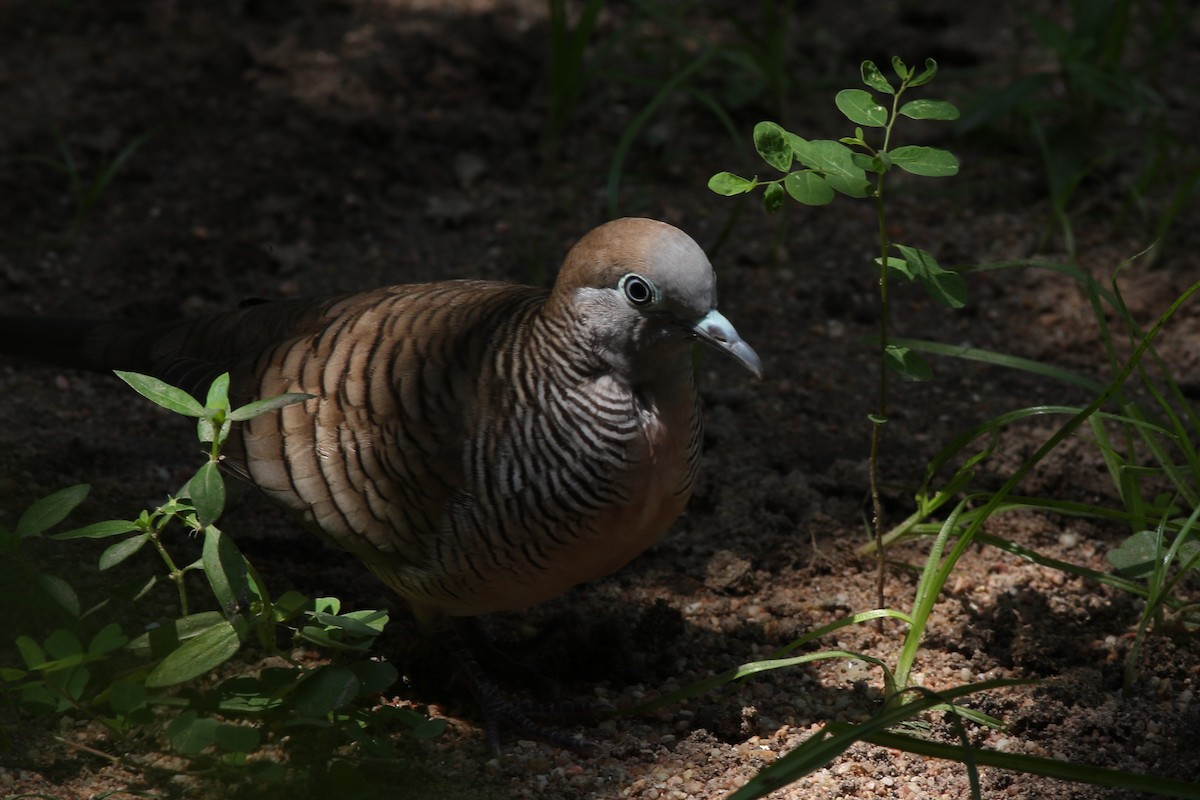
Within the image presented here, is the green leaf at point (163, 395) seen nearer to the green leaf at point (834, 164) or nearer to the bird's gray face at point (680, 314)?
the bird's gray face at point (680, 314)

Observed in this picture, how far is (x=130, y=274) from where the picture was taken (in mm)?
4582

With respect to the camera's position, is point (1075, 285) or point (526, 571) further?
point (1075, 285)

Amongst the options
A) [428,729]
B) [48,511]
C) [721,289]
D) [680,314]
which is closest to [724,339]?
[680,314]

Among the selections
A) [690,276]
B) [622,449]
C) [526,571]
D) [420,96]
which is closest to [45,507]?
[526,571]

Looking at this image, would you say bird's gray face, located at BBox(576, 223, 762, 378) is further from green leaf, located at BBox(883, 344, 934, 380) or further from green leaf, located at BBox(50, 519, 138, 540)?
green leaf, located at BBox(50, 519, 138, 540)

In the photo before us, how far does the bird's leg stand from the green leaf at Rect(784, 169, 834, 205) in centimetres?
132

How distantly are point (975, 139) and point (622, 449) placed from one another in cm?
307

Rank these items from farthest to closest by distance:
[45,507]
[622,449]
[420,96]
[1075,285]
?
[420,96], [1075,285], [622,449], [45,507]

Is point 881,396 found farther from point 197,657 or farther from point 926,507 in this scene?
point 197,657

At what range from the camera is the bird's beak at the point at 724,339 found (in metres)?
2.63

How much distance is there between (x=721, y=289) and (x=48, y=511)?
2.59m

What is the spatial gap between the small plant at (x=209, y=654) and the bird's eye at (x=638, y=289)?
70 centimetres

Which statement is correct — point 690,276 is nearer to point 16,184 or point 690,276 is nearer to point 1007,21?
point 16,184

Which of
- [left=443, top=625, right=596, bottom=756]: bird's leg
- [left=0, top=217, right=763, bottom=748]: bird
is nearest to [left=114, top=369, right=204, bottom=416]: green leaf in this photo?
[left=0, top=217, right=763, bottom=748]: bird
